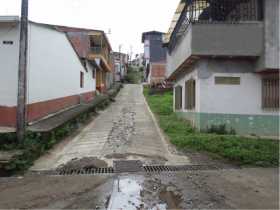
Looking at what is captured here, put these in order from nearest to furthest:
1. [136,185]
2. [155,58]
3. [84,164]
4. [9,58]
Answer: [136,185], [84,164], [9,58], [155,58]

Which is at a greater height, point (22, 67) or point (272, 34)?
point (272, 34)

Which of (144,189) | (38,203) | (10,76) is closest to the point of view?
(38,203)

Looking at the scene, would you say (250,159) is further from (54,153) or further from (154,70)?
(154,70)

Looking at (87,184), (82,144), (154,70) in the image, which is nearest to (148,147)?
(82,144)

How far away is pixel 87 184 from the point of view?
24.7ft

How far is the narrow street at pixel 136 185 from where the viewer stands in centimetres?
627

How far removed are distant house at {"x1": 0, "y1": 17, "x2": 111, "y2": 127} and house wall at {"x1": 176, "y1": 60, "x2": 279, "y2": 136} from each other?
597 centimetres

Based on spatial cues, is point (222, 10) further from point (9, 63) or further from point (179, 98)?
point (9, 63)

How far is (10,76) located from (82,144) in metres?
3.26

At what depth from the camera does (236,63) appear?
13148mm

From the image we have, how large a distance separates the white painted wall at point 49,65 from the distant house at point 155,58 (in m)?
26.9

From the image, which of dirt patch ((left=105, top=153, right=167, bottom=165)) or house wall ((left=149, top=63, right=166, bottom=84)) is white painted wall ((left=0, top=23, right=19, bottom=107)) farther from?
house wall ((left=149, top=63, right=166, bottom=84))

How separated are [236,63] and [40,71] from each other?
7.32 meters

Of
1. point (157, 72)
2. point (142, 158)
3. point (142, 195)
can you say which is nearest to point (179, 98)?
point (142, 158)
